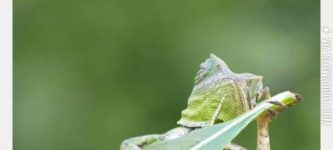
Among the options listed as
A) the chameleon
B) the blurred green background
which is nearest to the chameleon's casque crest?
the chameleon

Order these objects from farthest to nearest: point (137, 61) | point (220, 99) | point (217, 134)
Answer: point (137, 61), point (220, 99), point (217, 134)

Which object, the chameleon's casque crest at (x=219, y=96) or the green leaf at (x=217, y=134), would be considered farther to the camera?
the chameleon's casque crest at (x=219, y=96)

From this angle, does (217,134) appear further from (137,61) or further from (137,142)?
(137,61)

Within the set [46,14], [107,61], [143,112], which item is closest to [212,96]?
[143,112]

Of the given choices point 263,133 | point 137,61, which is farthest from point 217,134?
point 137,61

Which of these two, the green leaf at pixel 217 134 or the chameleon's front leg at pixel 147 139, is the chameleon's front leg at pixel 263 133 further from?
the chameleon's front leg at pixel 147 139

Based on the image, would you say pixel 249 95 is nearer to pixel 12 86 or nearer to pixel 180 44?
pixel 180 44

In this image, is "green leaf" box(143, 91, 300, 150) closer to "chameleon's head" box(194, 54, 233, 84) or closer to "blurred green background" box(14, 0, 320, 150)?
"chameleon's head" box(194, 54, 233, 84)

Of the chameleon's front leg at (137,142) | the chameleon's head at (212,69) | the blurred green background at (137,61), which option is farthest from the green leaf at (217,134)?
the blurred green background at (137,61)
